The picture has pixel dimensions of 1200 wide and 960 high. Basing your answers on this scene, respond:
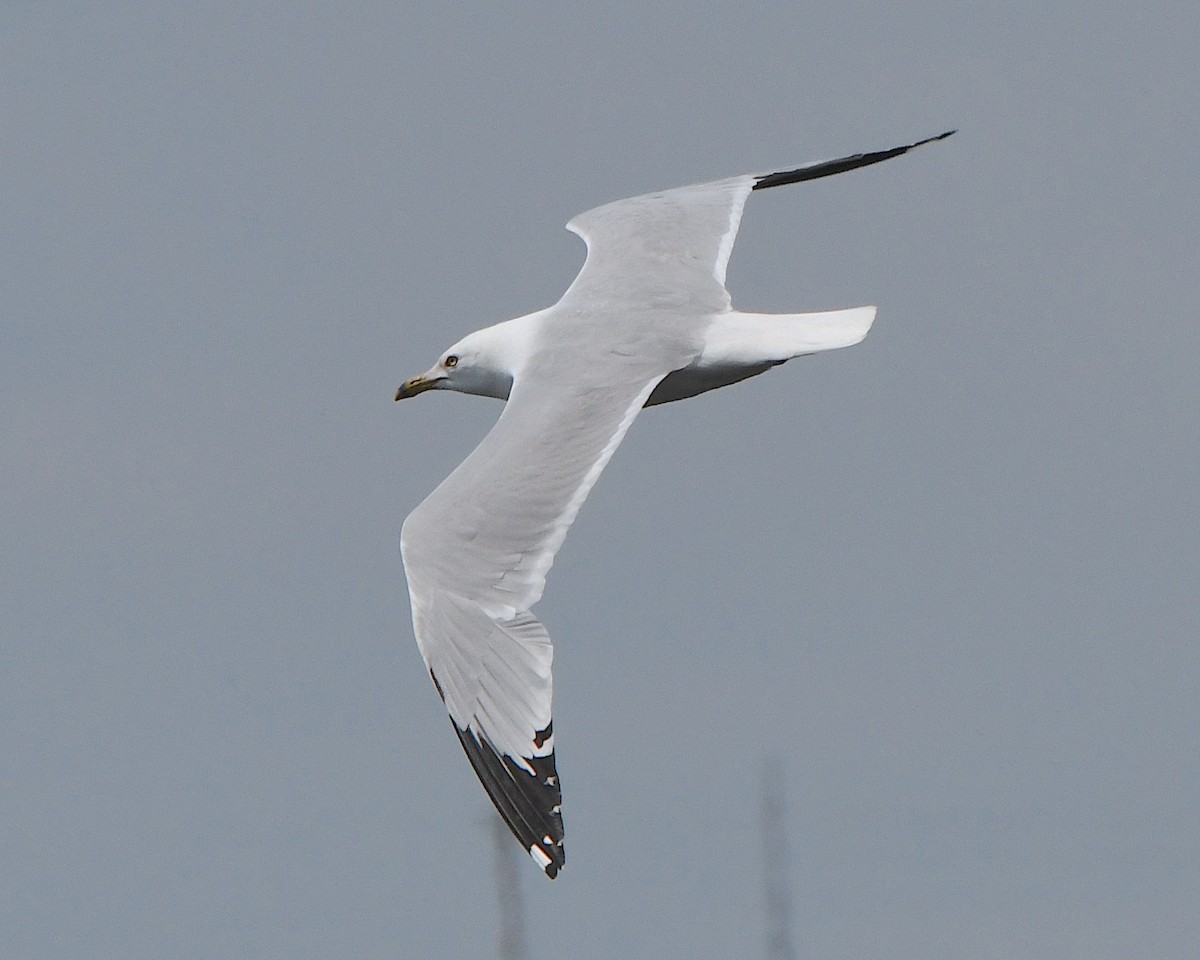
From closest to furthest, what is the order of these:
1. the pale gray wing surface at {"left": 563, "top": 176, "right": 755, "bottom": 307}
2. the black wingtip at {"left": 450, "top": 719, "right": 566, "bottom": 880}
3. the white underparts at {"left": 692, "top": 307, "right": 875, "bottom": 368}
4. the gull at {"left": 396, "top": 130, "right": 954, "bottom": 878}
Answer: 1. the black wingtip at {"left": 450, "top": 719, "right": 566, "bottom": 880}
2. the gull at {"left": 396, "top": 130, "right": 954, "bottom": 878}
3. the white underparts at {"left": 692, "top": 307, "right": 875, "bottom": 368}
4. the pale gray wing surface at {"left": 563, "top": 176, "right": 755, "bottom": 307}

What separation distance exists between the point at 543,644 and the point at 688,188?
12.8ft

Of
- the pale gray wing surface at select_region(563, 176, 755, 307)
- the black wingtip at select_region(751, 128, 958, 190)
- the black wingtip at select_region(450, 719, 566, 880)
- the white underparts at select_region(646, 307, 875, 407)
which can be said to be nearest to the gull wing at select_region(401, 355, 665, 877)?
the black wingtip at select_region(450, 719, 566, 880)

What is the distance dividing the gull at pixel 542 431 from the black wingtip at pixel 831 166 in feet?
1.30

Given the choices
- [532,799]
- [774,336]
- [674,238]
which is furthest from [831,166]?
[532,799]

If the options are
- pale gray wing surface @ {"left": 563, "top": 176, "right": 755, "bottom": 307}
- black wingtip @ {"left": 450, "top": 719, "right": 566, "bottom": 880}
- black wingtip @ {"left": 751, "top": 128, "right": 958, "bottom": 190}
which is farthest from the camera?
black wingtip @ {"left": 751, "top": 128, "right": 958, "bottom": 190}

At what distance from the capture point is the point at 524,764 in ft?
26.9

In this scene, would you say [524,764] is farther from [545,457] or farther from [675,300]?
[675,300]

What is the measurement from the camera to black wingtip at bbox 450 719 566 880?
8.16 meters

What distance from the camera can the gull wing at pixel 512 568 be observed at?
8.21 meters

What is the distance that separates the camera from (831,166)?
37.7 feet

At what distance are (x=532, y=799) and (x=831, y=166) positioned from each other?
4182 mm

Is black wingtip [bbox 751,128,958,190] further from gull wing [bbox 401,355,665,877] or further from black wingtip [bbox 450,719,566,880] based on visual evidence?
black wingtip [bbox 450,719,566,880]

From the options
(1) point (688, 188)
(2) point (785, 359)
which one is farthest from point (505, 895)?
(2) point (785, 359)

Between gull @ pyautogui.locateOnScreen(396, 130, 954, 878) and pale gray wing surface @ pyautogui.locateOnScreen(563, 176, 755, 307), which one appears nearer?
gull @ pyautogui.locateOnScreen(396, 130, 954, 878)
